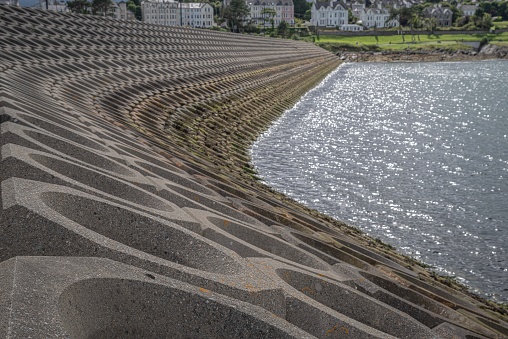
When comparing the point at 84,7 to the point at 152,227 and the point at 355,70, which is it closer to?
the point at 355,70

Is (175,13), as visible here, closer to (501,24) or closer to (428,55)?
(428,55)

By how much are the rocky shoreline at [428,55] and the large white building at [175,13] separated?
147 ft

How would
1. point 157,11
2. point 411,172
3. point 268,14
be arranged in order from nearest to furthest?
point 411,172 → point 157,11 → point 268,14

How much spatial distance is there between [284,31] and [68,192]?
15662cm

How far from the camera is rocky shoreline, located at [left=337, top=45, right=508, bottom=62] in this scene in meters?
141

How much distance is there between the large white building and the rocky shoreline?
44740mm

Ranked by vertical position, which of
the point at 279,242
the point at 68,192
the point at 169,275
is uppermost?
the point at 68,192

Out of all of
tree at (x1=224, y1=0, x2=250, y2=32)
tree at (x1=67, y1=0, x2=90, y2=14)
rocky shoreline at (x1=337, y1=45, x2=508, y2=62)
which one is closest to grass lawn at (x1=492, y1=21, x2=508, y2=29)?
rocky shoreline at (x1=337, y1=45, x2=508, y2=62)

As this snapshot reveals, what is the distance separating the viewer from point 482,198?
24.3 metres

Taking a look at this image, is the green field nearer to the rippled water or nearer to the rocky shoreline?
the rocky shoreline

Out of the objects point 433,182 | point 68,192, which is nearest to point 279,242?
point 68,192

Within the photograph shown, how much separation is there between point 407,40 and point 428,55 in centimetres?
3233

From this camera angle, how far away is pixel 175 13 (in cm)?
16838

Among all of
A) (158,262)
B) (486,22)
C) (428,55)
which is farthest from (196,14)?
(158,262)
